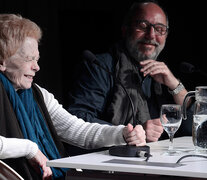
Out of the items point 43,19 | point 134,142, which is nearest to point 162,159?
point 134,142

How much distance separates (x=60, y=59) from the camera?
501 cm

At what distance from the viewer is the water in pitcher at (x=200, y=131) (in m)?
1.88

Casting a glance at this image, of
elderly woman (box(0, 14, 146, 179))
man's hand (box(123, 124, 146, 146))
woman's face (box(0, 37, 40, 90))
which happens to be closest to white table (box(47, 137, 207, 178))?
man's hand (box(123, 124, 146, 146))

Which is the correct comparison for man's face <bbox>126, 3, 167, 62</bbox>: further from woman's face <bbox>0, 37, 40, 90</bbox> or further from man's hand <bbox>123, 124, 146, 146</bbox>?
man's hand <bbox>123, 124, 146, 146</bbox>

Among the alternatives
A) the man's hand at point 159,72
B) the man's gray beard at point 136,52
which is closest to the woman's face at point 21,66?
the man's hand at point 159,72

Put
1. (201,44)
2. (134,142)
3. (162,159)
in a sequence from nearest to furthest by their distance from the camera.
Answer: (162,159) → (134,142) → (201,44)

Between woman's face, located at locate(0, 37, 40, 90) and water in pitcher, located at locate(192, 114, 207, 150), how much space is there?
787mm

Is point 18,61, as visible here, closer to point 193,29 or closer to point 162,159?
point 162,159

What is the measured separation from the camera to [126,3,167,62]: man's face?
129 inches

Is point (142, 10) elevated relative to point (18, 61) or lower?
elevated

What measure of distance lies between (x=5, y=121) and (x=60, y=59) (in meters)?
3.07

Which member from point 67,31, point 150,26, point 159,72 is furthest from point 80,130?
point 67,31

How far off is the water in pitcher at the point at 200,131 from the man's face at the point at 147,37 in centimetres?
141

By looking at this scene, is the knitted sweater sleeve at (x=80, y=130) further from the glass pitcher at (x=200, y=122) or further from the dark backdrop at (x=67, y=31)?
the dark backdrop at (x=67, y=31)
